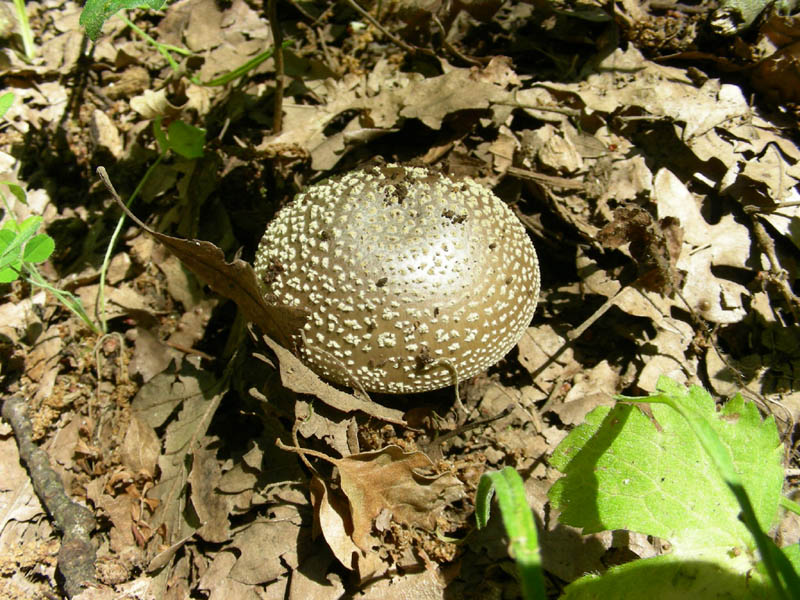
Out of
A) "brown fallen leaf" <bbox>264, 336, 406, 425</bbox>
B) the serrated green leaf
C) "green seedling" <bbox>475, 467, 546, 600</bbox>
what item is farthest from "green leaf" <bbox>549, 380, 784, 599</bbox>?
"brown fallen leaf" <bbox>264, 336, 406, 425</bbox>

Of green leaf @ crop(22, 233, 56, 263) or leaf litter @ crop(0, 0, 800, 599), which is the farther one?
green leaf @ crop(22, 233, 56, 263)

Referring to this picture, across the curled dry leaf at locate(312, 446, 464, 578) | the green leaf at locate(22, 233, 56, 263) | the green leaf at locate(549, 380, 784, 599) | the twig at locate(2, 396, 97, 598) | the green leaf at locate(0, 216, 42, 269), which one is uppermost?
the green leaf at locate(549, 380, 784, 599)

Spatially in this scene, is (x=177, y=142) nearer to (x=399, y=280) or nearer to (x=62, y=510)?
(x=399, y=280)

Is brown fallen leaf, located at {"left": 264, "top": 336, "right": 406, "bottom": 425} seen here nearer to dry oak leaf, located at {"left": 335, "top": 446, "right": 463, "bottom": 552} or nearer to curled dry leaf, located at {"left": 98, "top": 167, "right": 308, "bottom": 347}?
curled dry leaf, located at {"left": 98, "top": 167, "right": 308, "bottom": 347}

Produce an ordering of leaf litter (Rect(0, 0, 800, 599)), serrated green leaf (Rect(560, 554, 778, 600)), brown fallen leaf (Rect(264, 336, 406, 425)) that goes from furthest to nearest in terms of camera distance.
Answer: leaf litter (Rect(0, 0, 800, 599)) < brown fallen leaf (Rect(264, 336, 406, 425)) < serrated green leaf (Rect(560, 554, 778, 600))

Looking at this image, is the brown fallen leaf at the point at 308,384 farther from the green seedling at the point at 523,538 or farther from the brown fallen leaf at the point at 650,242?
the brown fallen leaf at the point at 650,242

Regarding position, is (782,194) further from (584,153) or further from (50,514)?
(50,514)

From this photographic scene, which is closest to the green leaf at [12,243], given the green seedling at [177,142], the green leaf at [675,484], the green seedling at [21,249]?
the green seedling at [21,249]
